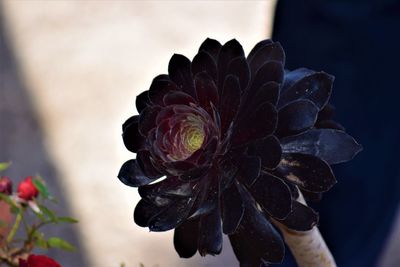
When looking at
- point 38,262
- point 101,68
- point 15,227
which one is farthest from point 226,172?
point 101,68

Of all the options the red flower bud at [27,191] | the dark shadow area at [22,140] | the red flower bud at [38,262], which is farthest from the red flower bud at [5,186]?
the dark shadow area at [22,140]

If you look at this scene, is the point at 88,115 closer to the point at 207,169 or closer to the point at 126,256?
the point at 126,256

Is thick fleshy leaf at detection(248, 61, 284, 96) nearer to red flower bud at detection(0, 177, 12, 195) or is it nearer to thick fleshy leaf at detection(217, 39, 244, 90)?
thick fleshy leaf at detection(217, 39, 244, 90)

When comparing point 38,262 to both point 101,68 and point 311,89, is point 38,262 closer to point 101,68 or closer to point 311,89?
point 311,89

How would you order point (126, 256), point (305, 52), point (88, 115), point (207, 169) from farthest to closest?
point (88, 115)
point (126, 256)
point (305, 52)
point (207, 169)

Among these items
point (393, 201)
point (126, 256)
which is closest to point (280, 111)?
point (393, 201)
